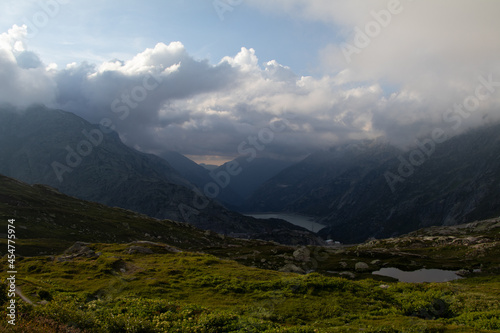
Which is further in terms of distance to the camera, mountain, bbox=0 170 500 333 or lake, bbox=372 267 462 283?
lake, bbox=372 267 462 283

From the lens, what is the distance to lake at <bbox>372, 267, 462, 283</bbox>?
58.8 metres

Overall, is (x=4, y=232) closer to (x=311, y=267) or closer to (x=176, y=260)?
(x=176, y=260)

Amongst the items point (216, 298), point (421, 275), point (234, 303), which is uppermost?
point (234, 303)

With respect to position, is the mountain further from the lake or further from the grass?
the lake

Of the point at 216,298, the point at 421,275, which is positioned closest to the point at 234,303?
the point at 216,298

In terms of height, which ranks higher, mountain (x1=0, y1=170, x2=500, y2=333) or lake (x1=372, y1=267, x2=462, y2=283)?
mountain (x1=0, y1=170, x2=500, y2=333)

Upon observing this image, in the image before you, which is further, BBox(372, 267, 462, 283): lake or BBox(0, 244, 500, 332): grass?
BBox(372, 267, 462, 283): lake

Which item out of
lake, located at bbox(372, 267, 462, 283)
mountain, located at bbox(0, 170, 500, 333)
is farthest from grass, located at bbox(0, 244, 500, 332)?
lake, located at bbox(372, 267, 462, 283)

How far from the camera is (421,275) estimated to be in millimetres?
62781

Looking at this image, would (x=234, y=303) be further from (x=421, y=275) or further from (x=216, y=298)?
(x=421, y=275)

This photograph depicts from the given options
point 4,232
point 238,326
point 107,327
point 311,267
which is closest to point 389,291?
point 238,326

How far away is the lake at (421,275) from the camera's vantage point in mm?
58781

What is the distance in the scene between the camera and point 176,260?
48.6 meters

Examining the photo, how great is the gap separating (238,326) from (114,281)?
24.2 m
